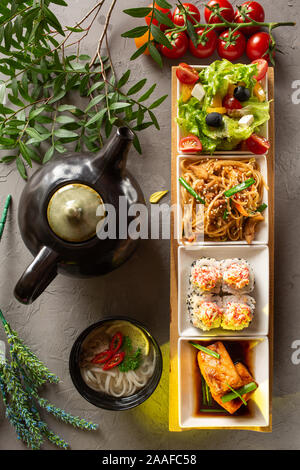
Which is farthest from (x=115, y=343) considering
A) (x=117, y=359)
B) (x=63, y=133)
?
(x=63, y=133)

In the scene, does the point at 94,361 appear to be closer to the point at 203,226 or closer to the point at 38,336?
the point at 38,336

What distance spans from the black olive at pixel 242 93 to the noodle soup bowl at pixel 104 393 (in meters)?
0.97

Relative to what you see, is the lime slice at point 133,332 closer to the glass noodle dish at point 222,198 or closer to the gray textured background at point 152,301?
the gray textured background at point 152,301

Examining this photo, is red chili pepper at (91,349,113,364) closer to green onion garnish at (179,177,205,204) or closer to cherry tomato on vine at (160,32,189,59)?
green onion garnish at (179,177,205,204)

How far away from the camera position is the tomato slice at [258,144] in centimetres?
170

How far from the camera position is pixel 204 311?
5.44 ft

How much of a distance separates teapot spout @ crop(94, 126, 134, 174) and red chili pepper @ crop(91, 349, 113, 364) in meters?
0.76

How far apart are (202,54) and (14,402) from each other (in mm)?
1757

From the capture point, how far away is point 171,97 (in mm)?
1946

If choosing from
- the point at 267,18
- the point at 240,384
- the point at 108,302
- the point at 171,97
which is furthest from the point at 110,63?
the point at 240,384

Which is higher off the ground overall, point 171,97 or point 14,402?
point 171,97

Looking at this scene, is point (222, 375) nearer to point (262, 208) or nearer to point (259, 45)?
point (262, 208)

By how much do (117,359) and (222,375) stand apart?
425mm

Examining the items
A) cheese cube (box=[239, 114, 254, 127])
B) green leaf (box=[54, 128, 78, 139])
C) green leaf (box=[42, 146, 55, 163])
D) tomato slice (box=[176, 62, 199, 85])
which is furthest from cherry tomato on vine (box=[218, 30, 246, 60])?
green leaf (box=[42, 146, 55, 163])
